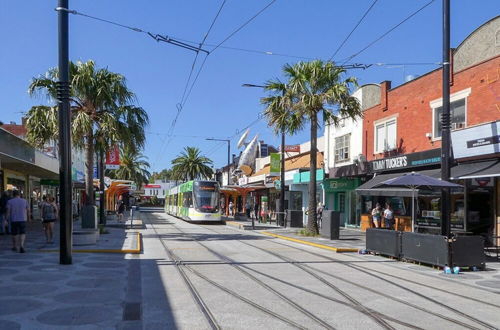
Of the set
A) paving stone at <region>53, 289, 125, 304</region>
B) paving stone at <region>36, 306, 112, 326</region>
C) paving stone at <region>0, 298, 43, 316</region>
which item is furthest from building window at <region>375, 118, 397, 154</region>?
paving stone at <region>0, 298, 43, 316</region>

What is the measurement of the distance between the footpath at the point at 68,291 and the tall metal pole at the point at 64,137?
848mm

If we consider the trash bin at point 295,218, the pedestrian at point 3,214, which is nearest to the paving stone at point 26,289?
the pedestrian at point 3,214

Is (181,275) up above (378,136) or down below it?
below

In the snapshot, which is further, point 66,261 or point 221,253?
point 221,253

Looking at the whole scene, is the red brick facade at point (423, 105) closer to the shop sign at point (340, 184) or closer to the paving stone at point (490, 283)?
the shop sign at point (340, 184)

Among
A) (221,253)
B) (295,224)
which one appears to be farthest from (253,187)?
(221,253)

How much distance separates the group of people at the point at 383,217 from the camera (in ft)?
72.9

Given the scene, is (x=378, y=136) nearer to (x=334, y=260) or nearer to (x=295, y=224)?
(x=295, y=224)

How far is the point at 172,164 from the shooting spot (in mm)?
74125

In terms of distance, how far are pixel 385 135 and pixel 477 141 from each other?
8542 millimetres

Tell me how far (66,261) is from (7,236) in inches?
356

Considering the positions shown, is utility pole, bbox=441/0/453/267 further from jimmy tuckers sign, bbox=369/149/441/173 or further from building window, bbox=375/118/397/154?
building window, bbox=375/118/397/154

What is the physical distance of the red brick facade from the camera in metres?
18.2

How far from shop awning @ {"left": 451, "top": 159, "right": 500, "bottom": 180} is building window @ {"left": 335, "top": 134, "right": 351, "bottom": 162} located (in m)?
11.6
